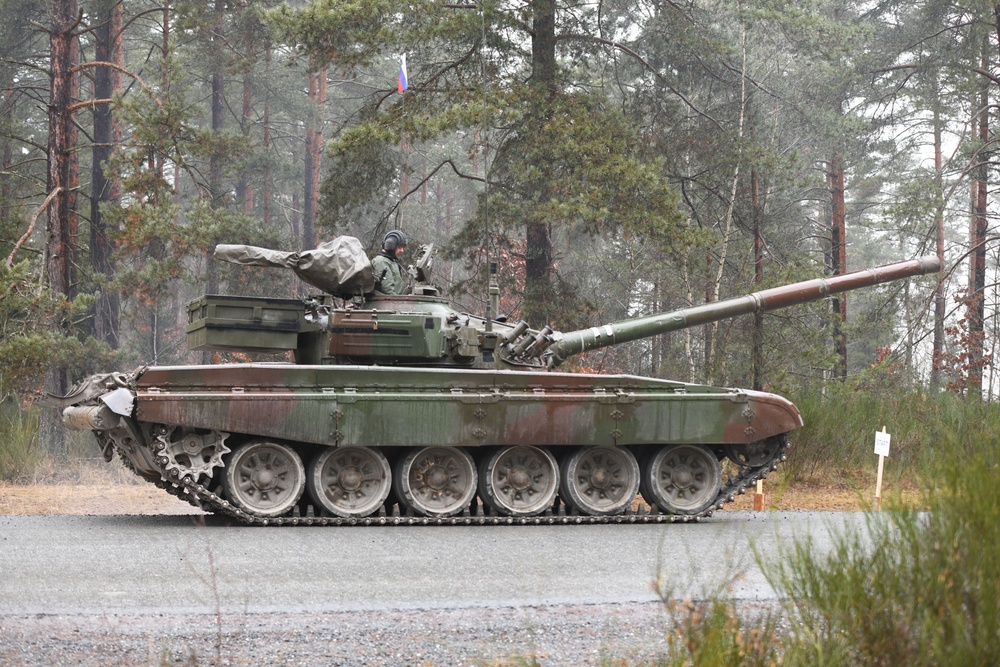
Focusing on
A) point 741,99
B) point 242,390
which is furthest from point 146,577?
point 741,99

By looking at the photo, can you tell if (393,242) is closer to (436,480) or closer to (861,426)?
(436,480)

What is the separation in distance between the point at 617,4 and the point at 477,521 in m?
14.4

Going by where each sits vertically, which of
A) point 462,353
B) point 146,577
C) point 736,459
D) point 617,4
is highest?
point 617,4

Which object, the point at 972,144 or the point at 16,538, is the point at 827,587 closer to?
the point at 16,538

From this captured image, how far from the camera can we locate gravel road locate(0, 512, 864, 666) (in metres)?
6.41

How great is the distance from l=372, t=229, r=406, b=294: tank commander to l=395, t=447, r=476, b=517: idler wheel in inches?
75.1

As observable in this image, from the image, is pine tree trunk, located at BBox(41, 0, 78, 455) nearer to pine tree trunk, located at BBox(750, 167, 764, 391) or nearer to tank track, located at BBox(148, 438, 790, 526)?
tank track, located at BBox(148, 438, 790, 526)

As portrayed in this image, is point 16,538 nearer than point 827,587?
No

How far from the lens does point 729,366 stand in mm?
23828

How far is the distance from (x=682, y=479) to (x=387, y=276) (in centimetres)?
370

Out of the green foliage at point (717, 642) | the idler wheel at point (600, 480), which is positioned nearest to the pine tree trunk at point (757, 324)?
the idler wheel at point (600, 480)

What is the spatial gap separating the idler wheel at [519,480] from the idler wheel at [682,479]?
1.02 meters

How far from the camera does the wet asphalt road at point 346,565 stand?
7.77 m

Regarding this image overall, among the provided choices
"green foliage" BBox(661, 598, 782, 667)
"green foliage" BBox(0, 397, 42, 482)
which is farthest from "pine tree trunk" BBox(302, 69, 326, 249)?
"green foliage" BBox(661, 598, 782, 667)
